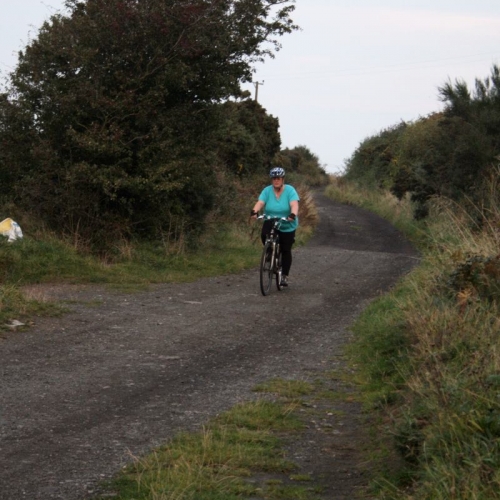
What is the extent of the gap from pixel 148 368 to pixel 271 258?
5.68 m

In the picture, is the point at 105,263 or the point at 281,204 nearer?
the point at 281,204

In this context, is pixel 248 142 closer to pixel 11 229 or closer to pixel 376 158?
pixel 11 229

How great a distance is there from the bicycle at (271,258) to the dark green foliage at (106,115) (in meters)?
3.08

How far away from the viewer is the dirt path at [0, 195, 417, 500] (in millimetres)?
5664

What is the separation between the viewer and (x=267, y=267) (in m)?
13.8

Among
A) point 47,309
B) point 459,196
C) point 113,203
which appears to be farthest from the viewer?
point 459,196

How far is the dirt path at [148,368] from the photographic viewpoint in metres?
5.66

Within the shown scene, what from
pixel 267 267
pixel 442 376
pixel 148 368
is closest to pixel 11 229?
pixel 267 267

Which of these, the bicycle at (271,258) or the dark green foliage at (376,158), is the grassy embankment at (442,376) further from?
the dark green foliage at (376,158)

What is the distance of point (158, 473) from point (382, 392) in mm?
2614

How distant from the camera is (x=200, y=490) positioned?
198 inches

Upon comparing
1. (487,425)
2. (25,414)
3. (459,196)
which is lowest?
(25,414)

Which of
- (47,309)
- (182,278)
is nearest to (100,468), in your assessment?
(47,309)

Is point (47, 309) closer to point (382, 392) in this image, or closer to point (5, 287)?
point (5, 287)
